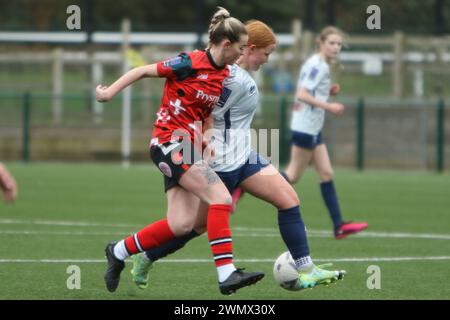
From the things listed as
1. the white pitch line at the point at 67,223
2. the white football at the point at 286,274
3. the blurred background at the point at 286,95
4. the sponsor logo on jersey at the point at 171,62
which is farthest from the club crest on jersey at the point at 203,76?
the blurred background at the point at 286,95

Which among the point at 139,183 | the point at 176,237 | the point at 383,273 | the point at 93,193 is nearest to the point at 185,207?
the point at 176,237

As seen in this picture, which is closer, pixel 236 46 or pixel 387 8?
pixel 236 46

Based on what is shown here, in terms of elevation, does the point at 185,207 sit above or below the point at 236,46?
below

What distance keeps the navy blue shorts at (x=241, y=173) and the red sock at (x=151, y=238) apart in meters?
0.51

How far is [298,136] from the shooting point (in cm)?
1270

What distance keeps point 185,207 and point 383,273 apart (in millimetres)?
2038

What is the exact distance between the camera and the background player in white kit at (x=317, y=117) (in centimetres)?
1235

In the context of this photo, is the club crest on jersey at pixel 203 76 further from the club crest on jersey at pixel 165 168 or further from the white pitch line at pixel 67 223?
the white pitch line at pixel 67 223

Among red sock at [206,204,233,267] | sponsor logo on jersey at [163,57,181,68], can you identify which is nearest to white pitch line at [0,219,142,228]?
red sock at [206,204,233,267]

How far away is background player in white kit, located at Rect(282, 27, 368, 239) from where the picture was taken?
12352 millimetres

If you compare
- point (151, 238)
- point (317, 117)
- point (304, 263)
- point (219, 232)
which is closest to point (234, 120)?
point (219, 232)

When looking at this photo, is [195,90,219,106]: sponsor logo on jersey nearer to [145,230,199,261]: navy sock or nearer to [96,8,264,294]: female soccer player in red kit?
[96,8,264,294]: female soccer player in red kit

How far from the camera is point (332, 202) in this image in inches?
486
